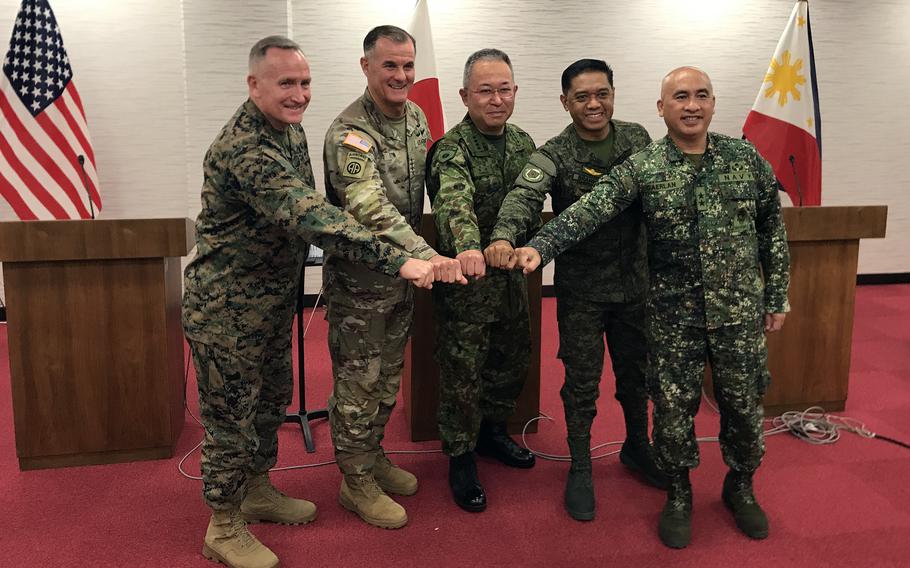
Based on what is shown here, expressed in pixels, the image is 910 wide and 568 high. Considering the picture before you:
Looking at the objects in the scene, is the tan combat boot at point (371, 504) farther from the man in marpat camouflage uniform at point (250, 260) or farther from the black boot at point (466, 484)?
the man in marpat camouflage uniform at point (250, 260)

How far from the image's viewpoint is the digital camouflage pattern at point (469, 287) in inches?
87.9

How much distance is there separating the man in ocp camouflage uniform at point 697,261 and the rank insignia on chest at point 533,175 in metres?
0.19

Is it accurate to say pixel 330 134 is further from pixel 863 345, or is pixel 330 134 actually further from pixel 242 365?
pixel 863 345

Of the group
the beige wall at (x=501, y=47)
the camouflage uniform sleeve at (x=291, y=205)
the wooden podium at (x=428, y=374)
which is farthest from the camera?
the beige wall at (x=501, y=47)

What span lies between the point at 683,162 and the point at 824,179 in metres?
5.21

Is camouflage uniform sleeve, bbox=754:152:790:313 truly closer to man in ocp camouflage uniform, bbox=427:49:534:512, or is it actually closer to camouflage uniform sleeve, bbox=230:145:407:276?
man in ocp camouflage uniform, bbox=427:49:534:512

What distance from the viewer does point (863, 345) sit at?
4438 millimetres

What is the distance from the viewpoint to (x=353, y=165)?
2041mm

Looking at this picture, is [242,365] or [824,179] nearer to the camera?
[242,365]

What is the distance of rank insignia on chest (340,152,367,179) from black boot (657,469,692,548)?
1.39 m

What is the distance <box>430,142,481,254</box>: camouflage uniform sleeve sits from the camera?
210 cm

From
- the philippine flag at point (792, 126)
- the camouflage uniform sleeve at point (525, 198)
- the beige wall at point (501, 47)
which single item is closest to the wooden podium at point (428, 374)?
the camouflage uniform sleeve at point (525, 198)

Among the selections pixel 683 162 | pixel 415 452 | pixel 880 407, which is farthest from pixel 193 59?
pixel 880 407

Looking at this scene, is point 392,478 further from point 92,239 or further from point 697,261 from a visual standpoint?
point 92,239
